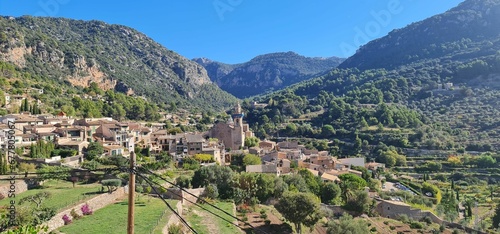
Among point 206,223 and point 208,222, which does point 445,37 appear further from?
point 206,223

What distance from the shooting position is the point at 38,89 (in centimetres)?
6038

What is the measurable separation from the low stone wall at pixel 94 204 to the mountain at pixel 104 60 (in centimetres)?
6419

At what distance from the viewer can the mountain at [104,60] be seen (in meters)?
78.9

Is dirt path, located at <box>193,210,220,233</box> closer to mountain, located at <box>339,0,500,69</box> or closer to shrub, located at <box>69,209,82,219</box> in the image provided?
shrub, located at <box>69,209,82,219</box>

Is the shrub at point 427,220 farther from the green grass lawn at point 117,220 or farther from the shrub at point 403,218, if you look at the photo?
the green grass lawn at point 117,220

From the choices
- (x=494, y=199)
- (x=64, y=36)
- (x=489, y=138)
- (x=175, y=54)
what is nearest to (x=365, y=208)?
(x=494, y=199)

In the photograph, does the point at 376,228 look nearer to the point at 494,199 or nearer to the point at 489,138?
the point at 494,199

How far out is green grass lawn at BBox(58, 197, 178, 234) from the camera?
1488cm

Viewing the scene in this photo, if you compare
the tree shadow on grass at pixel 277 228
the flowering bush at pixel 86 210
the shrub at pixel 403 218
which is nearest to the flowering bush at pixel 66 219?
the flowering bush at pixel 86 210

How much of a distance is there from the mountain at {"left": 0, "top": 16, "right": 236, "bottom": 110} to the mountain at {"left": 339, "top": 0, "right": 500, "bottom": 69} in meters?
69.6

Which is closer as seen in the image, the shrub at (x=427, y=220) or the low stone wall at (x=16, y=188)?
the low stone wall at (x=16, y=188)

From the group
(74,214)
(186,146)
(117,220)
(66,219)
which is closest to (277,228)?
(117,220)

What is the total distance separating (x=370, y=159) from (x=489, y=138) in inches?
868

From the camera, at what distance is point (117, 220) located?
16484 millimetres
